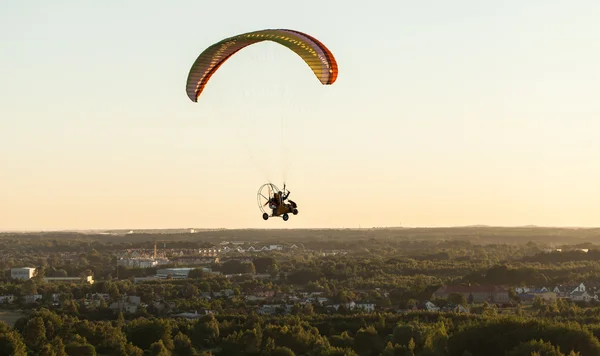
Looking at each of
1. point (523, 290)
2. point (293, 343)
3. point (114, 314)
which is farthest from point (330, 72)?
point (523, 290)

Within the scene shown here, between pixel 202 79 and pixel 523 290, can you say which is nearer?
pixel 202 79

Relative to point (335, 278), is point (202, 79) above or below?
above

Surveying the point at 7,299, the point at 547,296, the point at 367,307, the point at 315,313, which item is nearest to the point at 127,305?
the point at 7,299

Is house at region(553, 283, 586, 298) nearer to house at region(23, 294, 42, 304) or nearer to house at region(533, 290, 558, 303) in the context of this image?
house at region(533, 290, 558, 303)

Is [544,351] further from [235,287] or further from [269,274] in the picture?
[269,274]

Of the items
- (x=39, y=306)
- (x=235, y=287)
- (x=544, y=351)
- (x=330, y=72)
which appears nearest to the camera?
(x=330, y=72)

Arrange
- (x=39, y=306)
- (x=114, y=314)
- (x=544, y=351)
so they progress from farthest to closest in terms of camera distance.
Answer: (x=39, y=306), (x=114, y=314), (x=544, y=351)
